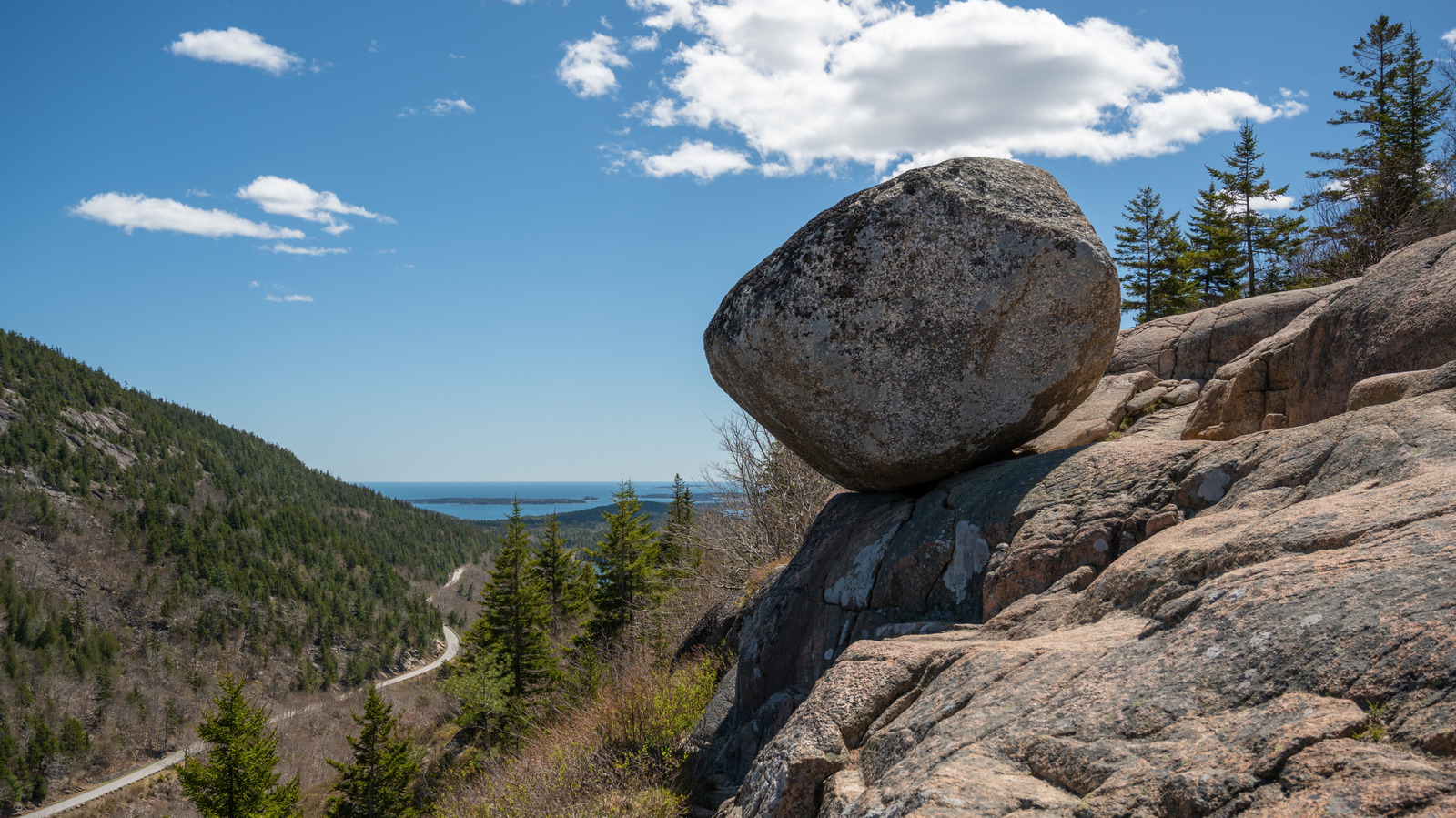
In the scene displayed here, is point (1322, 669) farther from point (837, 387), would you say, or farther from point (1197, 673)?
point (837, 387)

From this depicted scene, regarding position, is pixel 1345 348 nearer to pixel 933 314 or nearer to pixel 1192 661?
pixel 933 314

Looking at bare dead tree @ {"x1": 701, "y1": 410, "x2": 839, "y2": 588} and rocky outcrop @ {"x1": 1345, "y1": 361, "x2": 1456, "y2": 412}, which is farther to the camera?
bare dead tree @ {"x1": 701, "y1": 410, "x2": 839, "y2": 588}

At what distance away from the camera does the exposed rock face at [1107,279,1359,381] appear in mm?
10867

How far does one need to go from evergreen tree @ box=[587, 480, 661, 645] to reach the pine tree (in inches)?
347

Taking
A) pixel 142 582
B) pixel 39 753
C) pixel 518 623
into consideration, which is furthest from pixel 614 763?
pixel 142 582

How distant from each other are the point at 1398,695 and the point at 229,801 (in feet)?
106

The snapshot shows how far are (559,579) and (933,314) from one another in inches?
1292

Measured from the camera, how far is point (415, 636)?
109 meters

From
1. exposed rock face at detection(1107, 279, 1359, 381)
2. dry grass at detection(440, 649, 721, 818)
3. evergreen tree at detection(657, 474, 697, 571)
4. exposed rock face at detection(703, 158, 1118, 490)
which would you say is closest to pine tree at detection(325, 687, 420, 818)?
evergreen tree at detection(657, 474, 697, 571)

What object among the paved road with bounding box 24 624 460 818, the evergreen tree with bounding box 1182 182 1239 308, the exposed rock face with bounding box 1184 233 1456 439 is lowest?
the paved road with bounding box 24 624 460 818

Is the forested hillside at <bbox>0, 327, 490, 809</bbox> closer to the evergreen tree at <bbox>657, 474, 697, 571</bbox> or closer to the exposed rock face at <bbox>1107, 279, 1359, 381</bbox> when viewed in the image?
the evergreen tree at <bbox>657, 474, 697, 571</bbox>

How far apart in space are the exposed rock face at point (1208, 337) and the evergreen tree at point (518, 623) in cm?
2541

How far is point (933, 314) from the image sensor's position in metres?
6.79

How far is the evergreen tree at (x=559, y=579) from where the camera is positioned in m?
35.8
